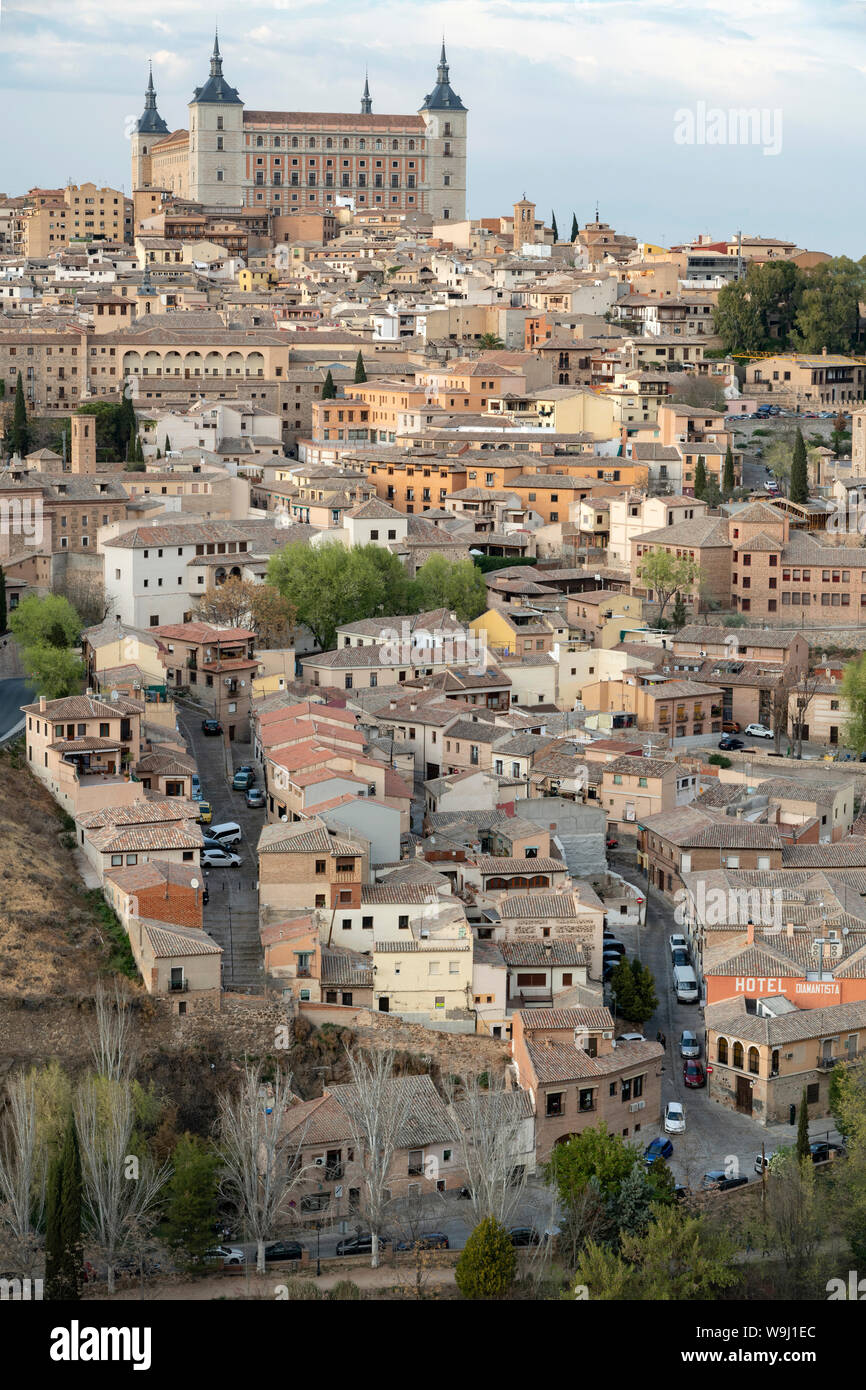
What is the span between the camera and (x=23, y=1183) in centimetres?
1185

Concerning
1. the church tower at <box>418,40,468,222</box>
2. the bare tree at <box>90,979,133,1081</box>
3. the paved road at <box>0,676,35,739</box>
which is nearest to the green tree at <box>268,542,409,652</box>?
the paved road at <box>0,676,35,739</box>

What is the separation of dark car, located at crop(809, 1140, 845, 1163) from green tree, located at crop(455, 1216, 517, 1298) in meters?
2.51

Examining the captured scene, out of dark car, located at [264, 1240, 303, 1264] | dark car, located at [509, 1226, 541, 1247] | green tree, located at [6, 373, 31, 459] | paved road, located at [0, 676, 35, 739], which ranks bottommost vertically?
dark car, located at [264, 1240, 303, 1264]

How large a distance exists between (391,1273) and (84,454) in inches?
660

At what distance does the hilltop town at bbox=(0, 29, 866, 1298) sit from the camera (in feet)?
43.3

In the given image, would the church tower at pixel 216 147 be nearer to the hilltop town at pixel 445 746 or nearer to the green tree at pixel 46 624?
the hilltop town at pixel 445 746

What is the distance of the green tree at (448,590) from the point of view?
923 inches

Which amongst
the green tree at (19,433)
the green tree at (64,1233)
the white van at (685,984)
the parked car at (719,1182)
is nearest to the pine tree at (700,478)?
the green tree at (19,433)

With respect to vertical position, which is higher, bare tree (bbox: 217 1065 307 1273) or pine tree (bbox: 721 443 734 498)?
pine tree (bbox: 721 443 734 498)

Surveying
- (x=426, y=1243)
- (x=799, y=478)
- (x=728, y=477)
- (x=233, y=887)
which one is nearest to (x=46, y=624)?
(x=233, y=887)

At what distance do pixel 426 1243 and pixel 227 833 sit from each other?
17.5 feet

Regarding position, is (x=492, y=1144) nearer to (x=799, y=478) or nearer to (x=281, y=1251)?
(x=281, y=1251)

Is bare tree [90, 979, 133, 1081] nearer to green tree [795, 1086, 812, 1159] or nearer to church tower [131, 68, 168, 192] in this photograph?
green tree [795, 1086, 812, 1159]

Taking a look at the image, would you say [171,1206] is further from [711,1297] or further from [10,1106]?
[711,1297]
